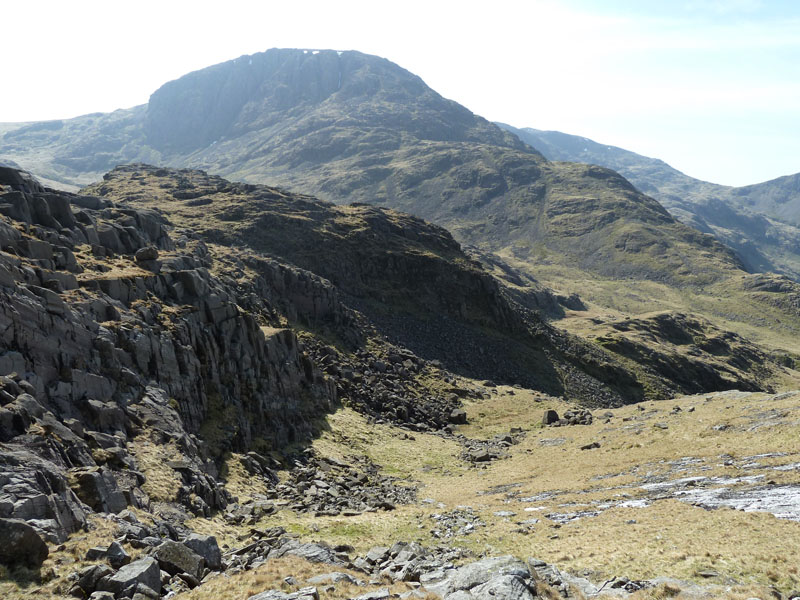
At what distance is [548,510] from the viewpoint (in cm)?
3472

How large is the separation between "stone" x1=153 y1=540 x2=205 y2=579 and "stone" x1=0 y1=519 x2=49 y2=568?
399cm

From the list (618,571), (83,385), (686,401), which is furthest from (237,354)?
(686,401)

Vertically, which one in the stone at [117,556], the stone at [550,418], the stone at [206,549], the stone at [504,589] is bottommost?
the stone at [550,418]

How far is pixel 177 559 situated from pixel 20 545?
5.50 meters

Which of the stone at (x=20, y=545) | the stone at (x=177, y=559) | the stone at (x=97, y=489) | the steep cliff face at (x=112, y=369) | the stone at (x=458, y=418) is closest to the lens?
the stone at (x=20, y=545)

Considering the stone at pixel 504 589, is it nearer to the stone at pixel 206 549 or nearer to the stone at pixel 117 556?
the stone at pixel 206 549

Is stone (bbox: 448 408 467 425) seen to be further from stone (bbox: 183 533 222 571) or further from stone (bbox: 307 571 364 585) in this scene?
stone (bbox: 307 571 364 585)

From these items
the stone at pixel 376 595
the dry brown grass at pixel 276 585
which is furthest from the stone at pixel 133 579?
the stone at pixel 376 595

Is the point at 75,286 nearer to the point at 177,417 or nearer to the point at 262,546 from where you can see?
the point at 177,417

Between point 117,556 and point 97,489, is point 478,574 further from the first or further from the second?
point 97,489

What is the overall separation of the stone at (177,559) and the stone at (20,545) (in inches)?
157

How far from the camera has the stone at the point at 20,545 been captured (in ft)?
61.7

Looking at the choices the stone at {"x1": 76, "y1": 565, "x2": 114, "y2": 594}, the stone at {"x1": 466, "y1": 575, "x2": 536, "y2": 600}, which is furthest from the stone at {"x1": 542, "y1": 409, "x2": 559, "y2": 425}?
the stone at {"x1": 76, "y1": 565, "x2": 114, "y2": 594}

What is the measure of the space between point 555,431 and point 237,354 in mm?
40270
